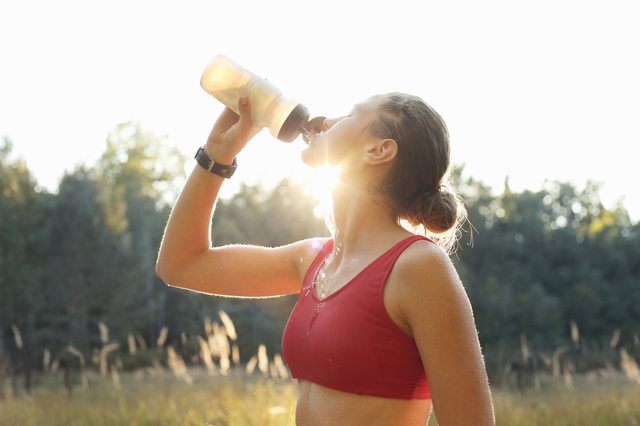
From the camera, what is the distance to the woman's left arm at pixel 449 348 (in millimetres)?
1770

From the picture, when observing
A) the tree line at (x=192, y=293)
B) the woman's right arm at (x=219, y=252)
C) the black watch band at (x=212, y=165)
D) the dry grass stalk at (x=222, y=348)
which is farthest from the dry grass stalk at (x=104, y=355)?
the tree line at (x=192, y=293)

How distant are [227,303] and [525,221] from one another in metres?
15.7

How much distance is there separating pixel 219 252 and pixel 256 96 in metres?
0.49

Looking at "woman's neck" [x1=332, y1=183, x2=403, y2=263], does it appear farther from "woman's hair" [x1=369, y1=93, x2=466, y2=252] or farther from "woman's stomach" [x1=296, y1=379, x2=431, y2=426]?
"woman's stomach" [x1=296, y1=379, x2=431, y2=426]

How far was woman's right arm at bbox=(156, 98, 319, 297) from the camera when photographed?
8.00ft

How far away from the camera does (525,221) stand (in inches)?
1583

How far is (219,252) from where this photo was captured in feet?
8.22

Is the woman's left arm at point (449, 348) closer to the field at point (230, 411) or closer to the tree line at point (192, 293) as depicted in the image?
the field at point (230, 411)

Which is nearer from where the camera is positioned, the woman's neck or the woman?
the woman

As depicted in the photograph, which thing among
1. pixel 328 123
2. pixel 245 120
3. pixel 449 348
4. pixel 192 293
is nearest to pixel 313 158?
pixel 328 123

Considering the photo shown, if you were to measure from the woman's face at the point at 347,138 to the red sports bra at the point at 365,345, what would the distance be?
0.30 metres

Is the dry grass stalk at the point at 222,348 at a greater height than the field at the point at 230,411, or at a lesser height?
greater

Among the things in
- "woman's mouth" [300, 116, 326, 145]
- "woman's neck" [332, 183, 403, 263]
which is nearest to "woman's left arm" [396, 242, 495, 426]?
"woman's neck" [332, 183, 403, 263]

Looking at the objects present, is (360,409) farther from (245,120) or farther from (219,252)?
(245,120)
